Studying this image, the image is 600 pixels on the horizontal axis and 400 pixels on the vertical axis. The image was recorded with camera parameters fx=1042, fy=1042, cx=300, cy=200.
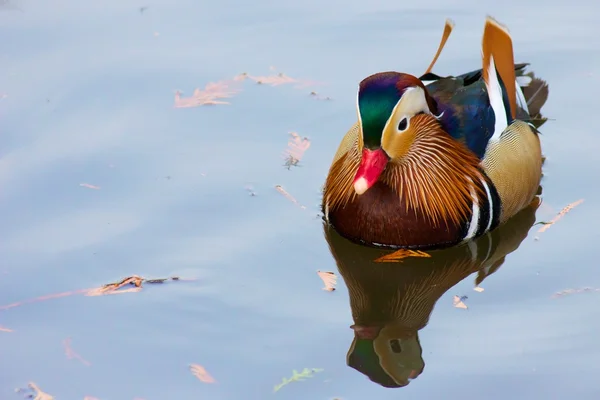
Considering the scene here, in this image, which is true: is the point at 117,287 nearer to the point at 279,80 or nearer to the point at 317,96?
the point at 317,96

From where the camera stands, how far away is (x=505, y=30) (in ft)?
20.1

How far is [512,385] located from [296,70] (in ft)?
11.2

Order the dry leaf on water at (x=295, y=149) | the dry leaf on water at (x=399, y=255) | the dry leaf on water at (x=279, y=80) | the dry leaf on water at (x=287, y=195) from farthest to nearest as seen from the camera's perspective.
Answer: the dry leaf on water at (x=279, y=80) → the dry leaf on water at (x=295, y=149) → the dry leaf on water at (x=287, y=195) → the dry leaf on water at (x=399, y=255)

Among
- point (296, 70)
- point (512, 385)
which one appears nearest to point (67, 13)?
point (296, 70)

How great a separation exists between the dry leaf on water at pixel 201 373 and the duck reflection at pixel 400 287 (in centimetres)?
63

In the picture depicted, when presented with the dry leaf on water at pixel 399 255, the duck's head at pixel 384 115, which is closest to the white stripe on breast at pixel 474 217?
the dry leaf on water at pixel 399 255

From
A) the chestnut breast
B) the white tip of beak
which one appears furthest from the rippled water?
the white tip of beak

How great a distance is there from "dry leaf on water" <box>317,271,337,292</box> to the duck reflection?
0.06 meters

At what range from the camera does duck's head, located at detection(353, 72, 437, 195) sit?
5.16m

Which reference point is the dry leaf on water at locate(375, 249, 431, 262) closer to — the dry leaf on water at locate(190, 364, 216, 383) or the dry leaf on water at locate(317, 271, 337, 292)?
the dry leaf on water at locate(317, 271, 337, 292)

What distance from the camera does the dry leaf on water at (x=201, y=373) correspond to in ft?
15.1

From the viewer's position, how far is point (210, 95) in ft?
23.1

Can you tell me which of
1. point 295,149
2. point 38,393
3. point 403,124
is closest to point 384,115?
point 403,124

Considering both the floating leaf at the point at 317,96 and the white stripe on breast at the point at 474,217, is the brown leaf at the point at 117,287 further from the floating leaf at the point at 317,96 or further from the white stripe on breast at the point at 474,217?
the floating leaf at the point at 317,96
